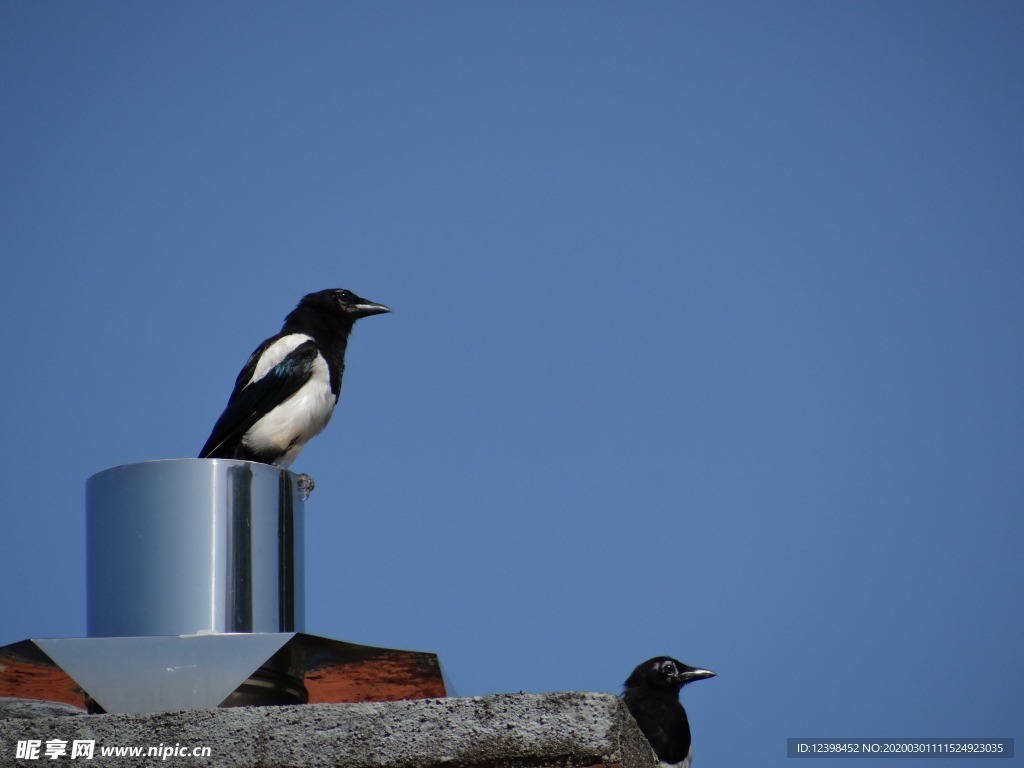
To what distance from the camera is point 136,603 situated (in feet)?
11.4

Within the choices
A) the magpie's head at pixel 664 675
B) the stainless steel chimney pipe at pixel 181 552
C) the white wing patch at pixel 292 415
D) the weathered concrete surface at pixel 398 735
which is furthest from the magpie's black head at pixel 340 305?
the weathered concrete surface at pixel 398 735

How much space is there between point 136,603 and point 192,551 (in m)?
0.19

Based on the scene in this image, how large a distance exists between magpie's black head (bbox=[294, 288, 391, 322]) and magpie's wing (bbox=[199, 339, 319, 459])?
838 mm

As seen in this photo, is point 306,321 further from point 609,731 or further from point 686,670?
point 609,731

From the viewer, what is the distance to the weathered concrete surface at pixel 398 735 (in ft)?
9.19

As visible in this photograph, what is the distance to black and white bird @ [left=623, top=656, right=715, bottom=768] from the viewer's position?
827 cm

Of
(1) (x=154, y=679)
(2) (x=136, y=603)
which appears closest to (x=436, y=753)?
(1) (x=154, y=679)

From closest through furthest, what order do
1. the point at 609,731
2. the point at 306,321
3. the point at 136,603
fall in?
the point at 609,731, the point at 136,603, the point at 306,321

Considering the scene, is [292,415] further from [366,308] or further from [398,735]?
[398,735]

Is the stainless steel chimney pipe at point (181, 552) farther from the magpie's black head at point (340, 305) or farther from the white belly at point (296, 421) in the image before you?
the magpie's black head at point (340, 305)

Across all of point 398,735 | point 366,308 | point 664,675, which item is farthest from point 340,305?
point 398,735

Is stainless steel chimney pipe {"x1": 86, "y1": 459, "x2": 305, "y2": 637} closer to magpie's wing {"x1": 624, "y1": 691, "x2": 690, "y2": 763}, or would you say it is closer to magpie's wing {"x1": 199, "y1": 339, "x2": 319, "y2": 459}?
magpie's wing {"x1": 199, "y1": 339, "x2": 319, "y2": 459}

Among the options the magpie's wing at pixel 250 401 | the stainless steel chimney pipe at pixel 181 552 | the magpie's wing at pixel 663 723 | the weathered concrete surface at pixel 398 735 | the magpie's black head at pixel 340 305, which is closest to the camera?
the weathered concrete surface at pixel 398 735

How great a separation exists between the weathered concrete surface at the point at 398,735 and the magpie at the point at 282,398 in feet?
16.0
